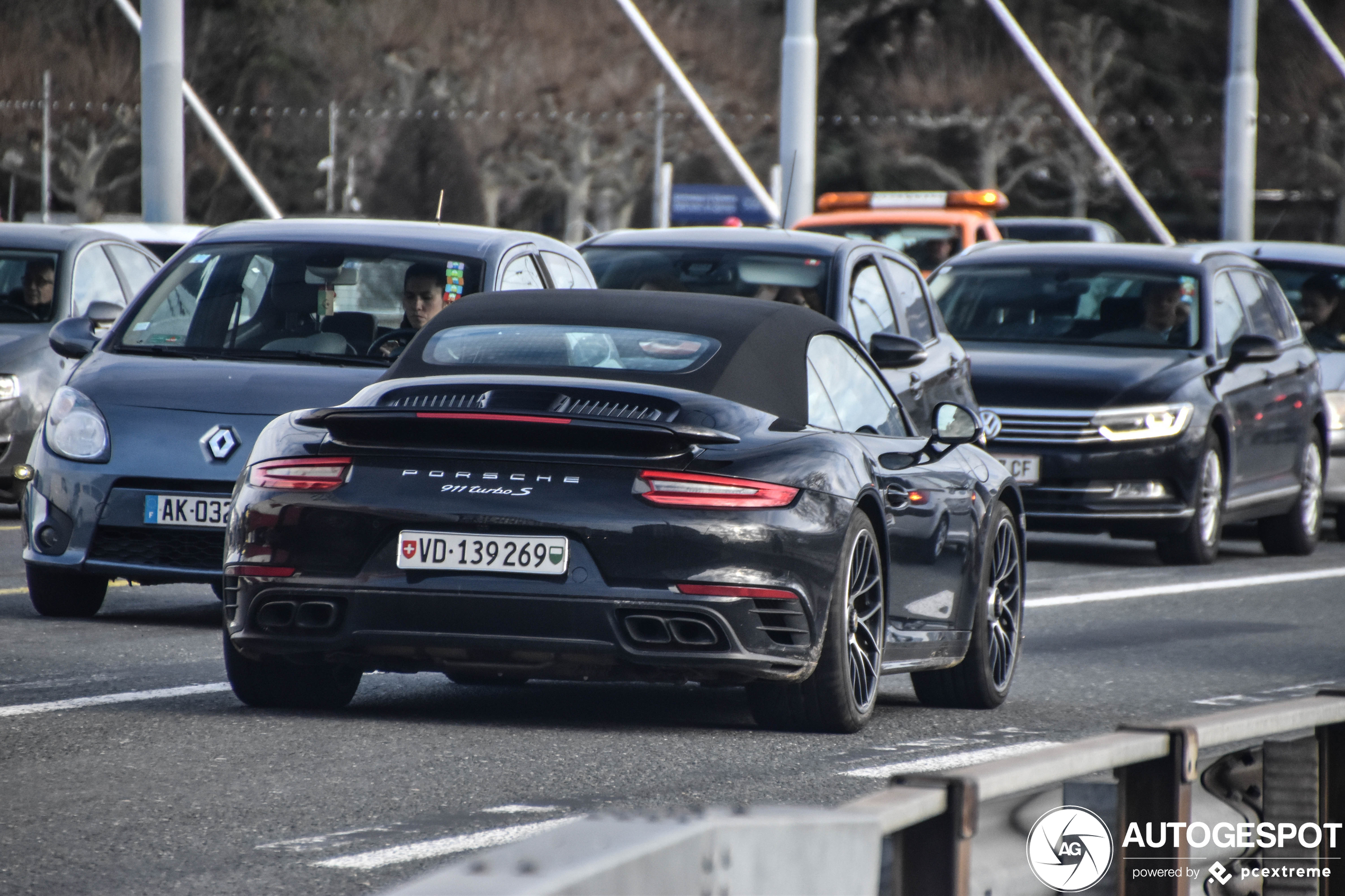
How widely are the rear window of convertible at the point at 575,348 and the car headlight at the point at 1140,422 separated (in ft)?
23.3

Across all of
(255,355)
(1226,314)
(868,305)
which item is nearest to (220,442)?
(255,355)

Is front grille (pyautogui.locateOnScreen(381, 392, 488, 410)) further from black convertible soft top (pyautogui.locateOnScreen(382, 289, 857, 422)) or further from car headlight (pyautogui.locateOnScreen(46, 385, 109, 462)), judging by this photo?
car headlight (pyautogui.locateOnScreen(46, 385, 109, 462))

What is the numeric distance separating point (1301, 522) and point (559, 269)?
268 inches

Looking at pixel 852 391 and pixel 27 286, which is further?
pixel 27 286

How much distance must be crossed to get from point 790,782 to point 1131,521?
27.1 ft

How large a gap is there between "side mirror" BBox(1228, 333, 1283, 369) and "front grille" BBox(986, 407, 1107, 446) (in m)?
1.21

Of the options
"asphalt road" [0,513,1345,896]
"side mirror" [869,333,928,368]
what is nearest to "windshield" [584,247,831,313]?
"side mirror" [869,333,928,368]

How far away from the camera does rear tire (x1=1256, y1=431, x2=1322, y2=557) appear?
52.7 feet

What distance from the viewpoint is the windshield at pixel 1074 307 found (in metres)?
15.2

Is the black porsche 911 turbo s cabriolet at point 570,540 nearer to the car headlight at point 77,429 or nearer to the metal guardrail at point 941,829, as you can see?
the car headlight at point 77,429

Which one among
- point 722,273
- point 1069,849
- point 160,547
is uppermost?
point 722,273

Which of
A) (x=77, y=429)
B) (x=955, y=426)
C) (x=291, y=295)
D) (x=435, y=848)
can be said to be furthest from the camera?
(x=291, y=295)

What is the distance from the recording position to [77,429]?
9367mm

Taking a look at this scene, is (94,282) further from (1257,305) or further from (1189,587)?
(1257,305)
